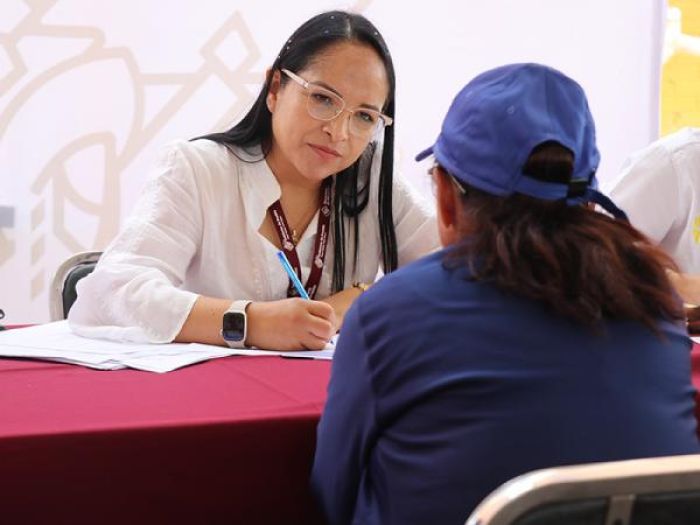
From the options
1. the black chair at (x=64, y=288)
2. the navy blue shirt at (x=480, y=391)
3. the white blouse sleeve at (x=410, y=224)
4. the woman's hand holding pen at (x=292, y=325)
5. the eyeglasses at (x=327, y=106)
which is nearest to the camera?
the navy blue shirt at (x=480, y=391)

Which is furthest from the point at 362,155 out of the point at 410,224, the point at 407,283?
the point at 407,283

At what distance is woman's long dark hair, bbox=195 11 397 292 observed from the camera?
190cm

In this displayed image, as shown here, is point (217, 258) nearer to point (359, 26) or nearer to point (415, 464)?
point (359, 26)

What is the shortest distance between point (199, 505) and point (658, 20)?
11.7 ft

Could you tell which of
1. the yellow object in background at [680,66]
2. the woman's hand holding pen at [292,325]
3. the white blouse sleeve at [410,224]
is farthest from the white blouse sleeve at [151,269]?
the yellow object in background at [680,66]

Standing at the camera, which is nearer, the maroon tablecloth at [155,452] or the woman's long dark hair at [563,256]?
the woman's long dark hair at [563,256]

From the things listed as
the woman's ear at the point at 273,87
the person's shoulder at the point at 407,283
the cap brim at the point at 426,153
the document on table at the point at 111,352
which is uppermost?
the woman's ear at the point at 273,87

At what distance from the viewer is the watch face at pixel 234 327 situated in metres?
1.59

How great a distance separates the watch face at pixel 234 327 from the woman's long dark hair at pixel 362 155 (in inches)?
19.0

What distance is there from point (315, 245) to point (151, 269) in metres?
0.40

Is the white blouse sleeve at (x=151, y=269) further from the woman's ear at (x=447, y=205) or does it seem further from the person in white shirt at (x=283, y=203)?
the woman's ear at (x=447, y=205)

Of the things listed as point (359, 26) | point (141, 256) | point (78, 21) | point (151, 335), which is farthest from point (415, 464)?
point (78, 21)

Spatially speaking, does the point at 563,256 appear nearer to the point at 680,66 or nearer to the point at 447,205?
the point at 447,205

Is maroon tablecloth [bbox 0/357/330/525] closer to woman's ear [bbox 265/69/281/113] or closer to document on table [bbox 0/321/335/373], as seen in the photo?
document on table [bbox 0/321/335/373]
